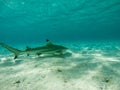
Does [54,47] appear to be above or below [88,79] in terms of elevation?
above

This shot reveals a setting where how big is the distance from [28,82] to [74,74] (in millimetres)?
1472

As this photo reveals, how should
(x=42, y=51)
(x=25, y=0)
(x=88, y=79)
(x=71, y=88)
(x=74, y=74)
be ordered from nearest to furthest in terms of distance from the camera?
(x=71, y=88) → (x=88, y=79) → (x=74, y=74) → (x=42, y=51) → (x=25, y=0)

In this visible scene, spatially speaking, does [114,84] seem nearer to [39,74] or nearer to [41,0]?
[39,74]

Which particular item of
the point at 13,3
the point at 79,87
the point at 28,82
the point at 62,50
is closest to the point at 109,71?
the point at 79,87

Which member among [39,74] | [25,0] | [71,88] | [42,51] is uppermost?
[25,0]

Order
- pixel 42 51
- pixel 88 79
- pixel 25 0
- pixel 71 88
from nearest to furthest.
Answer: pixel 71 88 → pixel 88 79 → pixel 42 51 → pixel 25 0

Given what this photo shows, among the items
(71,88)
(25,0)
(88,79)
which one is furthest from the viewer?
(25,0)

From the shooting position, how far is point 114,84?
3.85 meters

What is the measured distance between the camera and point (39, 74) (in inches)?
187

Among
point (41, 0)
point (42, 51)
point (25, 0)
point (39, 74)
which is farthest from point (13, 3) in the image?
point (39, 74)

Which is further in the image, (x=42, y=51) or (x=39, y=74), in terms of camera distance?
(x=42, y=51)

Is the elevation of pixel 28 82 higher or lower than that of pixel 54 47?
lower

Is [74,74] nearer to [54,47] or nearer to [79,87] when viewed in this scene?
[79,87]

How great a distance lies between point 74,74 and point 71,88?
977 mm
